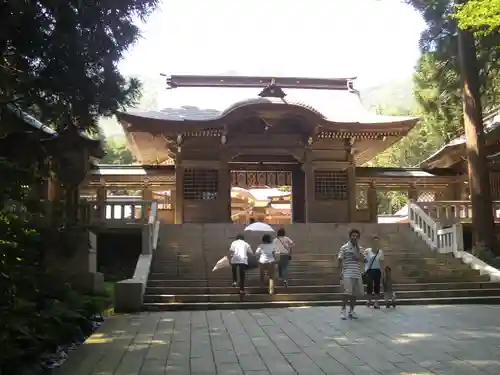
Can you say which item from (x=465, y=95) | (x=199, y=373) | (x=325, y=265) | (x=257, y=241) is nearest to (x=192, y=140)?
(x=257, y=241)

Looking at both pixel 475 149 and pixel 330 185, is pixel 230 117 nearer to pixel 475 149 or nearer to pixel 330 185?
pixel 330 185

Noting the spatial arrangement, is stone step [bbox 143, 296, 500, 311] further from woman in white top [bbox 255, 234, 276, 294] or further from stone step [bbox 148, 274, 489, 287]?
stone step [bbox 148, 274, 489, 287]

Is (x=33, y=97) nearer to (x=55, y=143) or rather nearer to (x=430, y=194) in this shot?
(x=55, y=143)

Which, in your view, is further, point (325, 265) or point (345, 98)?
point (345, 98)

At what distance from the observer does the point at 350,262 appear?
28.6 feet

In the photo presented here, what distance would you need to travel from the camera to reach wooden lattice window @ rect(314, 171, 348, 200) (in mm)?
19828

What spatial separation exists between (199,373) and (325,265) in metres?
8.40

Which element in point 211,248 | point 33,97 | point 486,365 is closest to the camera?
point 486,365

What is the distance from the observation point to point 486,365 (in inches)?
210

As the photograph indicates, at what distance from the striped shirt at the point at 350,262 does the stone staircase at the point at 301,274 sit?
2355 millimetres

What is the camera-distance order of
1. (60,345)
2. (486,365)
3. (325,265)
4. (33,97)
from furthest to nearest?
(325,265) → (33,97) → (60,345) → (486,365)

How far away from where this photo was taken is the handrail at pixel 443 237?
42.7 ft

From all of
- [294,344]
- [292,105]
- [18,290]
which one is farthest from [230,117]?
[18,290]

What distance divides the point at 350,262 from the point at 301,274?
4008mm
